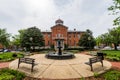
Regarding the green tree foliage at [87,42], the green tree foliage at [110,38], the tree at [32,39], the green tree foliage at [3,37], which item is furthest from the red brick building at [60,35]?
the green tree foliage at [3,37]

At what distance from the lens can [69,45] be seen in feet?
187

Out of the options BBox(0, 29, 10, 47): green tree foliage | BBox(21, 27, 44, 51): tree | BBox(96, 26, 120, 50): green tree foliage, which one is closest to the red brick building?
BBox(21, 27, 44, 51): tree

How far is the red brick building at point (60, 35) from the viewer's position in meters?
53.9

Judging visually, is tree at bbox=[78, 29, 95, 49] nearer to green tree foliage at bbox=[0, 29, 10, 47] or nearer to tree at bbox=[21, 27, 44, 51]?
tree at bbox=[21, 27, 44, 51]

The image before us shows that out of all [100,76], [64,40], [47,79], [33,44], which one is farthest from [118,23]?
[64,40]

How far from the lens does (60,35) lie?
2137 inches

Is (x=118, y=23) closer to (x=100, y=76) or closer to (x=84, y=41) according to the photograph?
(x=100, y=76)

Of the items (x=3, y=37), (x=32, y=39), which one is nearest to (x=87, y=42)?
(x=32, y=39)

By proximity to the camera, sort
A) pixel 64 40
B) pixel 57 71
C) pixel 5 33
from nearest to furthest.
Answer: pixel 57 71 < pixel 5 33 < pixel 64 40

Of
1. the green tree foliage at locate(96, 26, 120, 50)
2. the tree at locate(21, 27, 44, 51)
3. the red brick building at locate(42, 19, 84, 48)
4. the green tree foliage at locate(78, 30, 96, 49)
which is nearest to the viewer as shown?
the tree at locate(21, 27, 44, 51)

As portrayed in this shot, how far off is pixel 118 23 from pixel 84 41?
35.9 metres

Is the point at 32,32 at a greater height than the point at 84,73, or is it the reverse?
the point at 32,32

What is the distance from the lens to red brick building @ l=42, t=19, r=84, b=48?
53.9m

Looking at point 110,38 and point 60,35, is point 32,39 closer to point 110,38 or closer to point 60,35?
point 60,35
